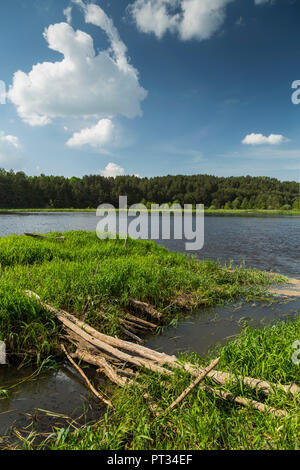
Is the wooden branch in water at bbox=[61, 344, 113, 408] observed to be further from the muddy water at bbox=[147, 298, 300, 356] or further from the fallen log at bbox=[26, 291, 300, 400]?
the muddy water at bbox=[147, 298, 300, 356]

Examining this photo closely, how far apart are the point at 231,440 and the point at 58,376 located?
10.1ft

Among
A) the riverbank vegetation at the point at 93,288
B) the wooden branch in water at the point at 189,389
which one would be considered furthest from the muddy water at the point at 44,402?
the wooden branch in water at the point at 189,389

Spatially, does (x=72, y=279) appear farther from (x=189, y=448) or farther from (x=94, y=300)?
(x=189, y=448)

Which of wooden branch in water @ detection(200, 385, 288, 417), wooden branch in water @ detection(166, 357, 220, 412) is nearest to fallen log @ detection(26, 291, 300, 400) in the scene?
wooden branch in water @ detection(200, 385, 288, 417)

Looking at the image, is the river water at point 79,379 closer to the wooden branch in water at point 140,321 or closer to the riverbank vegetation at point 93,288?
the wooden branch in water at point 140,321

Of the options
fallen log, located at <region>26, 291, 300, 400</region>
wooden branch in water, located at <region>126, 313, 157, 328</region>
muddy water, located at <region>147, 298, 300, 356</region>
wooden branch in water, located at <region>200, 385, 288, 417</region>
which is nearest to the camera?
wooden branch in water, located at <region>200, 385, 288, 417</region>

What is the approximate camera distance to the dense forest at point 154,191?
421ft

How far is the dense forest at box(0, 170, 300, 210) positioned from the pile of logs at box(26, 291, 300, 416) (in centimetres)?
12828

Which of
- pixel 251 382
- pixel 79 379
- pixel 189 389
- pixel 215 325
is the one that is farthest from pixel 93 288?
pixel 251 382

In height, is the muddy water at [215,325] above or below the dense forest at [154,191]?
below

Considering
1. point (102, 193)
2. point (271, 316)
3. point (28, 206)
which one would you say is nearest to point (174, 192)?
point (102, 193)

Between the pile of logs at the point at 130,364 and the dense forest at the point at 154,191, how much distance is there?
128284 mm

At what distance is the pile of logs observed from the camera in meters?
3.17

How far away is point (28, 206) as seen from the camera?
12219 centimetres
